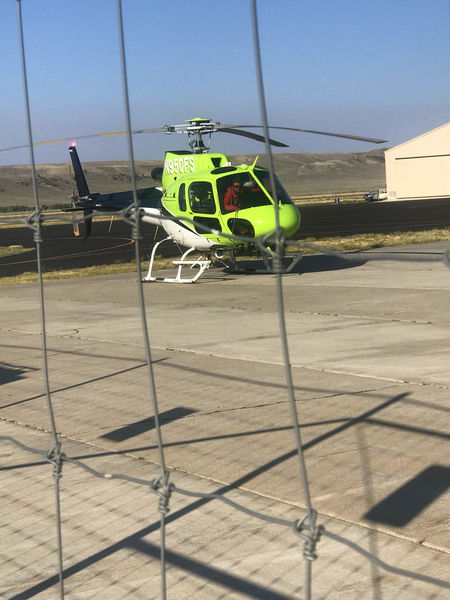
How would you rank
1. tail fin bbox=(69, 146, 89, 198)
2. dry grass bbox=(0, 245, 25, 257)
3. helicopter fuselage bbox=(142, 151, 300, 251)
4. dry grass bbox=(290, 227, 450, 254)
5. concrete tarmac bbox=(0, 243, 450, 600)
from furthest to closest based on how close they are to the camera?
dry grass bbox=(0, 245, 25, 257) < tail fin bbox=(69, 146, 89, 198) < dry grass bbox=(290, 227, 450, 254) < helicopter fuselage bbox=(142, 151, 300, 251) < concrete tarmac bbox=(0, 243, 450, 600)

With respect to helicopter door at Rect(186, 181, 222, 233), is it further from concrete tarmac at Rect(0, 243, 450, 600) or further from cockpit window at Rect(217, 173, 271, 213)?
concrete tarmac at Rect(0, 243, 450, 600)

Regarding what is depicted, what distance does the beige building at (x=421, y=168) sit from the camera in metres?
74.1

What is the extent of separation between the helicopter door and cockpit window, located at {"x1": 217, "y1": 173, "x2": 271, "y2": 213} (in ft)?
1.03

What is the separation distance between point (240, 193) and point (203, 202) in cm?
93

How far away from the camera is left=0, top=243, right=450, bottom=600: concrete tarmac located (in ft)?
13.6

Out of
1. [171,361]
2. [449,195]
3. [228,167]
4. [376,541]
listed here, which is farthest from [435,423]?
[449,195]

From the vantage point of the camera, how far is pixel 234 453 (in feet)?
19.9

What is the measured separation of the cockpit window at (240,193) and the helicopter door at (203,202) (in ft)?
1.03

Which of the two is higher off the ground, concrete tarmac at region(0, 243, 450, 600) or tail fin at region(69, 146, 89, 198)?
tail fin at region(69, 146, 89, 198)

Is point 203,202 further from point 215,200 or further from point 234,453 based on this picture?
point 234,453

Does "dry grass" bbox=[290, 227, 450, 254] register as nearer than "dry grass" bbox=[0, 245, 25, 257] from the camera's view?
Yes

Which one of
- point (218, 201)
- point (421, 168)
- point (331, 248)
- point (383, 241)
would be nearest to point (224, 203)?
point (218, 201)


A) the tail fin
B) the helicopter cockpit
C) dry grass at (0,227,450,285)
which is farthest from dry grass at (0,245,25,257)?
the helicopter cockpit

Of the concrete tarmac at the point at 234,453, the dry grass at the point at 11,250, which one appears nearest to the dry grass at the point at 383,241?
the concrete tarmac at the point at 234,453
